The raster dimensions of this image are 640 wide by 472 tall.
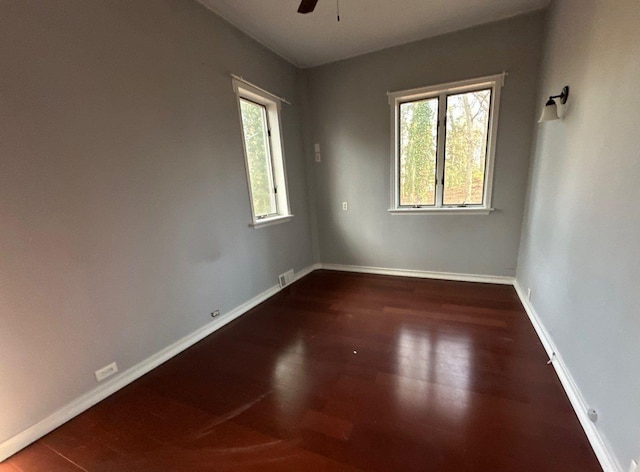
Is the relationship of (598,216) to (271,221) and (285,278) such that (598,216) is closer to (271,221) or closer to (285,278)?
(271,221)

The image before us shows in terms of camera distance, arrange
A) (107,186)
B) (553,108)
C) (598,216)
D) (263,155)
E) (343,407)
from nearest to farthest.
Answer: (598,216), (343,407), (107,186), (553,108), (263,155)

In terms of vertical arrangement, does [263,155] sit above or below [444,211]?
above

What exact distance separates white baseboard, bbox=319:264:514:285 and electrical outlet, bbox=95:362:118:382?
283 centimetres

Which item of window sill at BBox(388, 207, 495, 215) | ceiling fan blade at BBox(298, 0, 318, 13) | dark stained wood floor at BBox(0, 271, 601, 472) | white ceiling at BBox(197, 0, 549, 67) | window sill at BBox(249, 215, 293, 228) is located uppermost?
white ceiling at BBox(197, 0, 549, 67)

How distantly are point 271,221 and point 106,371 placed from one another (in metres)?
1.95

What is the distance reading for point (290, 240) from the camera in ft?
11.8

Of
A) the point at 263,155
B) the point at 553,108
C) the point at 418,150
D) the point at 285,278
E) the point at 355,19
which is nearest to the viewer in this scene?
the point at 553,108

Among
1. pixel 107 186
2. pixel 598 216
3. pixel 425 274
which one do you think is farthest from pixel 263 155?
pixel 598 216

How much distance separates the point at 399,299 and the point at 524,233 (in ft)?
5.03

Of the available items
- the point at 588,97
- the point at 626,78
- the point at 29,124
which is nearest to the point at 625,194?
the point at 626,78

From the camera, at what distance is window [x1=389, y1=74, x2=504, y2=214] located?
3.02 m

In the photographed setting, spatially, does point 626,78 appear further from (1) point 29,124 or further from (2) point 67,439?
(2) point 67,439

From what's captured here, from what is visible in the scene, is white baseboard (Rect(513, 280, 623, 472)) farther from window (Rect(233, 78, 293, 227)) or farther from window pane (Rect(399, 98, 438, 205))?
window (Rect(233, 78, 293, 227))

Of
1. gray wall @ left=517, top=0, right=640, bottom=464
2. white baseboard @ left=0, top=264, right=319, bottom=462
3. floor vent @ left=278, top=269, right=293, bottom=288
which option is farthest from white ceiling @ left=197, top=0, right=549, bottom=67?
white baseboard @ left=0, top=264, right=319, bottom=462
